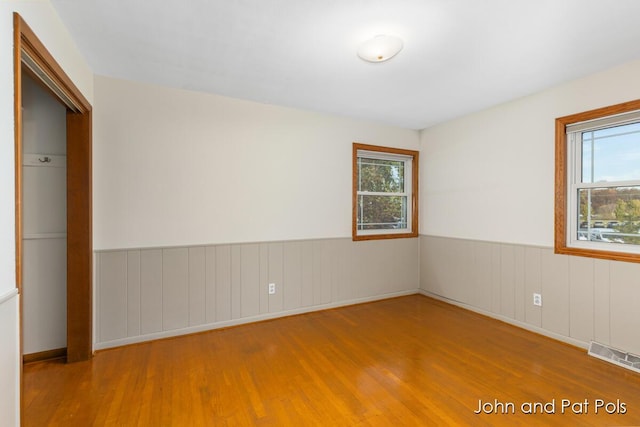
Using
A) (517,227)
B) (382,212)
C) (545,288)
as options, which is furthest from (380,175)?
(545,288)

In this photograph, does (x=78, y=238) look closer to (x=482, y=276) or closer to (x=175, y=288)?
(x=175, y=288)

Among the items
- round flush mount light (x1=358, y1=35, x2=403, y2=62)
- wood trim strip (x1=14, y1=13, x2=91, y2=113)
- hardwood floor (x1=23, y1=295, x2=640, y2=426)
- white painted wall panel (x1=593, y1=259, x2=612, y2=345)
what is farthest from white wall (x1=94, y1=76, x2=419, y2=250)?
white painted wall panel (x1=593, y1=259, x2=612, y2=345)

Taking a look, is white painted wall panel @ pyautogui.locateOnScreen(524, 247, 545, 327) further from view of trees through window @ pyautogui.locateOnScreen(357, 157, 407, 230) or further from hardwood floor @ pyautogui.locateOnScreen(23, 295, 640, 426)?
view of trees through window @ pyautogui.locateOnScreen(357, 157, 407, 230)

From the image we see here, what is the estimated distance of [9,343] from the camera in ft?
4.21

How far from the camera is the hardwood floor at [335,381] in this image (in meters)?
1.77

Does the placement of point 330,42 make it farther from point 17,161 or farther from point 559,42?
point 17,161

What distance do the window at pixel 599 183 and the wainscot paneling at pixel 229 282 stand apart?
1.94 m

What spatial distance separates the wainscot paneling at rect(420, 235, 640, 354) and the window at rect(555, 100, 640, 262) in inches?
7.3

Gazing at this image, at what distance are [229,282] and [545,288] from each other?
3215mm

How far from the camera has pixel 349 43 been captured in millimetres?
2082

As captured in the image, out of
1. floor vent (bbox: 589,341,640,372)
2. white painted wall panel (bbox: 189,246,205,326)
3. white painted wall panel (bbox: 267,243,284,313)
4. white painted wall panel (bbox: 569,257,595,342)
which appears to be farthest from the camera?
white painted wall panel (bbox: 267,243,284,313)

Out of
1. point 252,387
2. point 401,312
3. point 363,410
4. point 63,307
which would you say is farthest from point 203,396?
point 401,312

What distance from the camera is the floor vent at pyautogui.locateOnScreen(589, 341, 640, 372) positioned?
2262 millimetres

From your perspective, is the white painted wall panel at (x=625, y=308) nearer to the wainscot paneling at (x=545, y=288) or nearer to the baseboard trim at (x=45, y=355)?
the wainscot paneling at (x=545, y=288)
